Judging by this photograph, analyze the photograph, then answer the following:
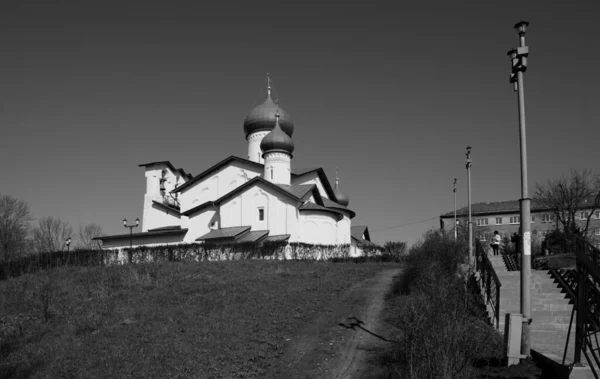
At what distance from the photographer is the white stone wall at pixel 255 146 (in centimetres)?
4338

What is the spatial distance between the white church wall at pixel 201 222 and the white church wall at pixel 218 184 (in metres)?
3.27

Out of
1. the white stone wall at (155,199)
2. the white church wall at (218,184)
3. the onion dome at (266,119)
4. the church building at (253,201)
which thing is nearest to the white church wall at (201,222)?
the church building at (253,201)

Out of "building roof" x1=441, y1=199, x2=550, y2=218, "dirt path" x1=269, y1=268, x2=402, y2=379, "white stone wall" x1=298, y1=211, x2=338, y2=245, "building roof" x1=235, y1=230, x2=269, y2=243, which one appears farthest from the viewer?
"building roof" x1=441, y1=199, x2=550, y2=218

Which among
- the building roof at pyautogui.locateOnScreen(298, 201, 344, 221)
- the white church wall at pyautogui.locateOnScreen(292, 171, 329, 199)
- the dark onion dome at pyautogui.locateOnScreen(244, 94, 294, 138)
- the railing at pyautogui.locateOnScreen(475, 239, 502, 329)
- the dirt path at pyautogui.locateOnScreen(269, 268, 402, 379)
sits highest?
the dark onion dome at pyautogui.locateOnScreen(244, 94, 294, 138)

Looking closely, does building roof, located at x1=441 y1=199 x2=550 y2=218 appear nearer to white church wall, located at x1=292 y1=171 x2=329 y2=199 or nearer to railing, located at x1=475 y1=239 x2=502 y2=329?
A: white church wall, located at x1=292 y1=171 x2=329 y2=199

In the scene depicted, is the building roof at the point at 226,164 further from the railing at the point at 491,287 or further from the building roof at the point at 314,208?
the railing at the point at 491,287

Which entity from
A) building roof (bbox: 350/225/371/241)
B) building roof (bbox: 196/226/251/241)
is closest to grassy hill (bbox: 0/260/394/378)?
building roof (bbox: 196/226/251/241)

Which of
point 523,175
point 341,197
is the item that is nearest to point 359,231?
point 341,197

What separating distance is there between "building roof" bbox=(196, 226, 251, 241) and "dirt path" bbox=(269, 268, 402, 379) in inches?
780

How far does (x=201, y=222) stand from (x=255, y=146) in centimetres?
870

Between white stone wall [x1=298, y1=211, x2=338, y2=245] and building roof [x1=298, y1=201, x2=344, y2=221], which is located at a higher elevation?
building roof [x1=298, y1=201, x2=344, y2=221]

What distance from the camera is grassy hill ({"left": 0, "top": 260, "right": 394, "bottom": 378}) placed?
401 inches

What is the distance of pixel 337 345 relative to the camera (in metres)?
11.5

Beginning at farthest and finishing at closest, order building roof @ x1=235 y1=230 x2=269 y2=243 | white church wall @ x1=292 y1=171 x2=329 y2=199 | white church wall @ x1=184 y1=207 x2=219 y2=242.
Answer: white church wall @ x1=292 y1=171 x2=329 y2=199, white church wall @ x1=184 y1=207 x2=219 y2=242, building roof @ x1=235 y1=230 x2=269 y2=243
